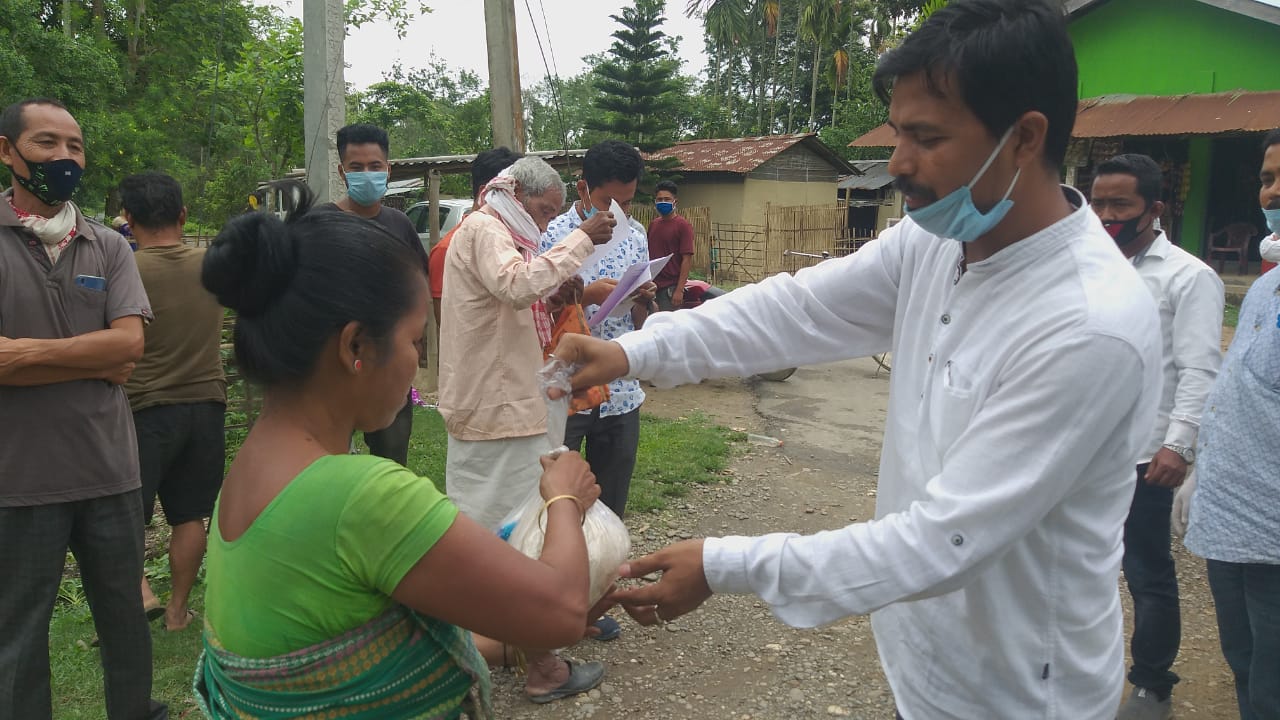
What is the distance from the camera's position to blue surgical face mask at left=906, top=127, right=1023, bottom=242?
5.28 ft

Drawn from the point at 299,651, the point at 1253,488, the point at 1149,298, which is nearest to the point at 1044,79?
the point at 1149,298

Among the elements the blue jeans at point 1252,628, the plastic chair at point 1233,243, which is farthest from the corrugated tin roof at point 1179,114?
the blue jeans at point 1252,628

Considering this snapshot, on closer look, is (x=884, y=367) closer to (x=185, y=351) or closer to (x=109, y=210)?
(x=185, y=351)

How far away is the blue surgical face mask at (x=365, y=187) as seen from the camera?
484 cm

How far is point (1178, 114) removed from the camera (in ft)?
50.5

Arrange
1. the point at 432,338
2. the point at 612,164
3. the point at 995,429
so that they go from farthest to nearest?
1. the point at 432,338
2. the point at 612,164
3. the point at 995,429

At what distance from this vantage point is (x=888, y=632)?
74.2 inches

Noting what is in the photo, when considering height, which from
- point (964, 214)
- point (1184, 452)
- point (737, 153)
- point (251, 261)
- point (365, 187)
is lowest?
point (1184, 452)

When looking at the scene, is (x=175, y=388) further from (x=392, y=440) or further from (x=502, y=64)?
(x=502, y=64)

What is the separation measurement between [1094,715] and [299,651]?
1.47 metres

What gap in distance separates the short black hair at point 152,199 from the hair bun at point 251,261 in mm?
3092

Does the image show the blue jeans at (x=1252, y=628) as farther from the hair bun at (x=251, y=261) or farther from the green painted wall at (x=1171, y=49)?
the green painted wall at (x=1171, y=49)

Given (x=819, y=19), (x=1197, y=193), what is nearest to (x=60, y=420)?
(x=1197, y=193)

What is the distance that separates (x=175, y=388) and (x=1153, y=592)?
439cm
